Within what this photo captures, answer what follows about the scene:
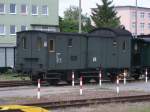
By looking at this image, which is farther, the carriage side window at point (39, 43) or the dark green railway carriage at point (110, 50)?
the dark green railway carriage at point (110, 50)

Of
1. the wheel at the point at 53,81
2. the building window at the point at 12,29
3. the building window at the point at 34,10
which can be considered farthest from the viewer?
the building window at the point at 34,10

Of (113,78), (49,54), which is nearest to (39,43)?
(49,54)

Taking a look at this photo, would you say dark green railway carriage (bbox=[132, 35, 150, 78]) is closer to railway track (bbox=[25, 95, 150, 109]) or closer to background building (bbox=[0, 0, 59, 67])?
railway track (bbox=[25, 95, 150, 109])

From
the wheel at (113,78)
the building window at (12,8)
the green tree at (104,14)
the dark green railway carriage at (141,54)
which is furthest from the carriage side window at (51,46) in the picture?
the green tree at (104,14)

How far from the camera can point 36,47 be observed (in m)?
28.3

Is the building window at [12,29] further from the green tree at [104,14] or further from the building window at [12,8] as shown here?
the green tree at [104,14]

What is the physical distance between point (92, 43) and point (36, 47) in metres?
3.95

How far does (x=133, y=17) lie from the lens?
128m

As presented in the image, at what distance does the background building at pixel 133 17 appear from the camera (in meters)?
126

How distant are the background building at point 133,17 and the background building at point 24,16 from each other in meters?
48.3

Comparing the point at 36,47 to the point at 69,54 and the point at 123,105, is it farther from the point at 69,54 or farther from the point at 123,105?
the point at 123,105

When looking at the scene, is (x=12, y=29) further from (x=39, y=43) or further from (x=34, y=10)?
(x=39, y=43)

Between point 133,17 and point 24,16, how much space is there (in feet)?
188

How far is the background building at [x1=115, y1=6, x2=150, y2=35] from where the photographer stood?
412ft
